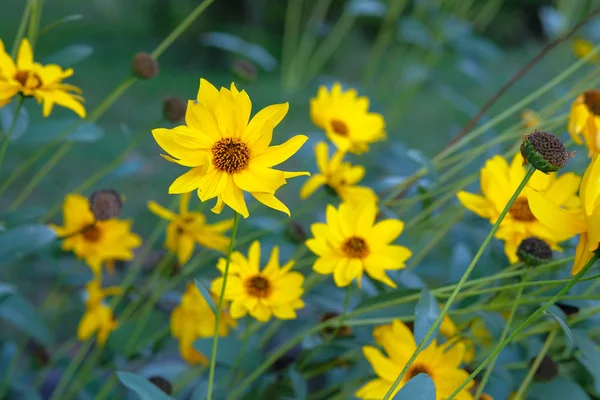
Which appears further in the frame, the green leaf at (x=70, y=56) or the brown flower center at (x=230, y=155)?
the green leaf at (x=70, y=56)

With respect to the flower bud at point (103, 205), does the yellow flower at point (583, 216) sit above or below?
below

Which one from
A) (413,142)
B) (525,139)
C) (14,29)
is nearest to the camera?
(525,139)

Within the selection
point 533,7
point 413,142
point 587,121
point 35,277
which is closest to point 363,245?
point 587,121

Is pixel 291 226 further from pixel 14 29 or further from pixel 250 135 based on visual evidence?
pixel 14 29

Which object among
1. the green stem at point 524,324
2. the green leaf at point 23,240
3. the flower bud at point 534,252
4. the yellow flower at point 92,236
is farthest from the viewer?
the yellow flower at point 92,236

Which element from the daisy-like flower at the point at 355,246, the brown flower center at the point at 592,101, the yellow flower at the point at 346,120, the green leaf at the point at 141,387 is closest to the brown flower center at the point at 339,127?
the yellow flower at the point at 346,120

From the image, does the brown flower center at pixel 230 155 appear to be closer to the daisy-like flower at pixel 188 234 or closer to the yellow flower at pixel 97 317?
the daisy-like flower at pixel 188 234

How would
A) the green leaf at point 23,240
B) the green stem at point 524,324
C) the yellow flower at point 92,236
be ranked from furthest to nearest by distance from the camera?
the yellow flower at point 92,236, the green leaf at point 23,240, the green stem at point 524,324

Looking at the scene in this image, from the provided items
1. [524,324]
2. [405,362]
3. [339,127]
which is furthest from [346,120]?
[524,324]
